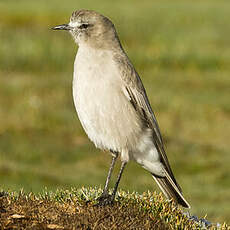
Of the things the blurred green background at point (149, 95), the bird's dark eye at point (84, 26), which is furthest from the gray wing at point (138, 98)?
the blurred green background at point (149, 95)

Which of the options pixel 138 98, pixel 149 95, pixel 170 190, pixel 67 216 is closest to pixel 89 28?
pixel 138 98

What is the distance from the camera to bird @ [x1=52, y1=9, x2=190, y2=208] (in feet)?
27.6

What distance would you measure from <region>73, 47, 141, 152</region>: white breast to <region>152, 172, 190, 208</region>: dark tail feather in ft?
3.63

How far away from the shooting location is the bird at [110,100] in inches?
331

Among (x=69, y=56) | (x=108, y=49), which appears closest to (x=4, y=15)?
(x=69, y=56)

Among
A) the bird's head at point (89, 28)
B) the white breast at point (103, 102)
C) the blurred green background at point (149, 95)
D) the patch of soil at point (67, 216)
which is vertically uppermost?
the blurred green background at point (149, 95)

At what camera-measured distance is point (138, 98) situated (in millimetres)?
9070

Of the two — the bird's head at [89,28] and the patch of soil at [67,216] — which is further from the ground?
the bird's head at [89,28]

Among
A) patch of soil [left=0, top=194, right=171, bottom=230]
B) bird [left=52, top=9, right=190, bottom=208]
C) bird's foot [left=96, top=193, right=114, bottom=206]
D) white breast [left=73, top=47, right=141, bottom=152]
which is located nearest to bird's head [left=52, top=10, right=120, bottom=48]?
bird [left=52, top=9, right=190, bottom=208]

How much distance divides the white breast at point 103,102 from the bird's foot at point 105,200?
75 cm

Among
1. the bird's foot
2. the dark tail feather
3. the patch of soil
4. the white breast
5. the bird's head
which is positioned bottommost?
the patch of soil

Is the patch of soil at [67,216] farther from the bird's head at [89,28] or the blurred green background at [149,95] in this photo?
the blurred green background at [149,95]

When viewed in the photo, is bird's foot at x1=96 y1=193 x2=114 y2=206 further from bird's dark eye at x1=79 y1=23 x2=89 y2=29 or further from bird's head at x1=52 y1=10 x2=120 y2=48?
bird's dark eye at x1=79 y1=23 x2=89 y2=29

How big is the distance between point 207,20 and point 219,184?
26679 millimetres
